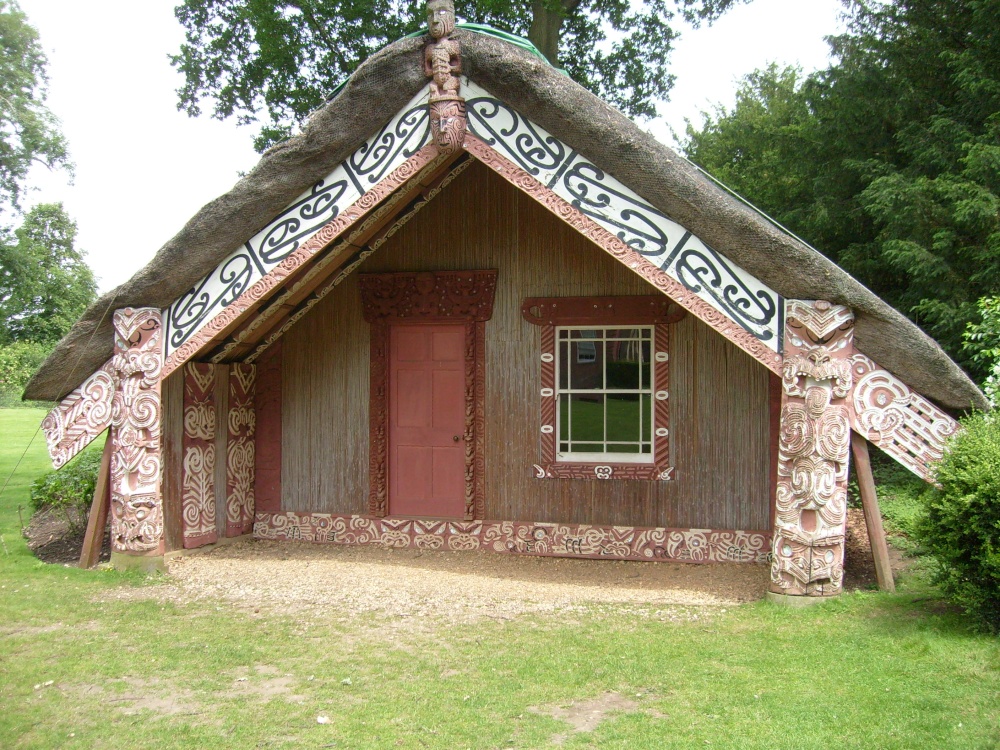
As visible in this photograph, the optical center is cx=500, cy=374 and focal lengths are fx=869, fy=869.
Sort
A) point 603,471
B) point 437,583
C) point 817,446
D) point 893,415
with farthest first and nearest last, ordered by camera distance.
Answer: point 603,471 < point 437,583 < point 893,415 < point 817,446

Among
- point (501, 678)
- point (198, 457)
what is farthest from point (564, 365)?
point (501, 678)

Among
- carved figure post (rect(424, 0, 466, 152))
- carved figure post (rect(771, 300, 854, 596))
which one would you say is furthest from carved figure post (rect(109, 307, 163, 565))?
carved figure post (rect(771, 300, 854, 596))

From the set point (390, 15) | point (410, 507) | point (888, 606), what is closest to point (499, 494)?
point (410, 507)

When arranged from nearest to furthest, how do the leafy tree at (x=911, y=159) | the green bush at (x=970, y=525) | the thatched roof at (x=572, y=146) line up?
the green bush at (x=970, y=525) < the thatched roof at (x=572, y=146) < the leafy tree at (x=911, y=159)

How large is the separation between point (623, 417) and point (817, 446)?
245 cm

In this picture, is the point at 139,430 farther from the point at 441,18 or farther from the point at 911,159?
the point at 911,159

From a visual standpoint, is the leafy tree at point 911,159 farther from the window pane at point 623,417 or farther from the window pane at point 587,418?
the window pane at point 587,418

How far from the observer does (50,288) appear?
33.1 m

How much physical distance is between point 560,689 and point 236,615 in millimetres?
2656

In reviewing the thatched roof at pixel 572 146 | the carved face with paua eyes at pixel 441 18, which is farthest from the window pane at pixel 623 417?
the carved face with paua eyes at pixel 441 18

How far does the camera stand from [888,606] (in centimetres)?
570

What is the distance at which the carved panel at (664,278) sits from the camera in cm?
598

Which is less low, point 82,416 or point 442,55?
point 442,55

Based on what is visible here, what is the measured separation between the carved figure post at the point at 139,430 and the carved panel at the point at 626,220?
10.2 ft
